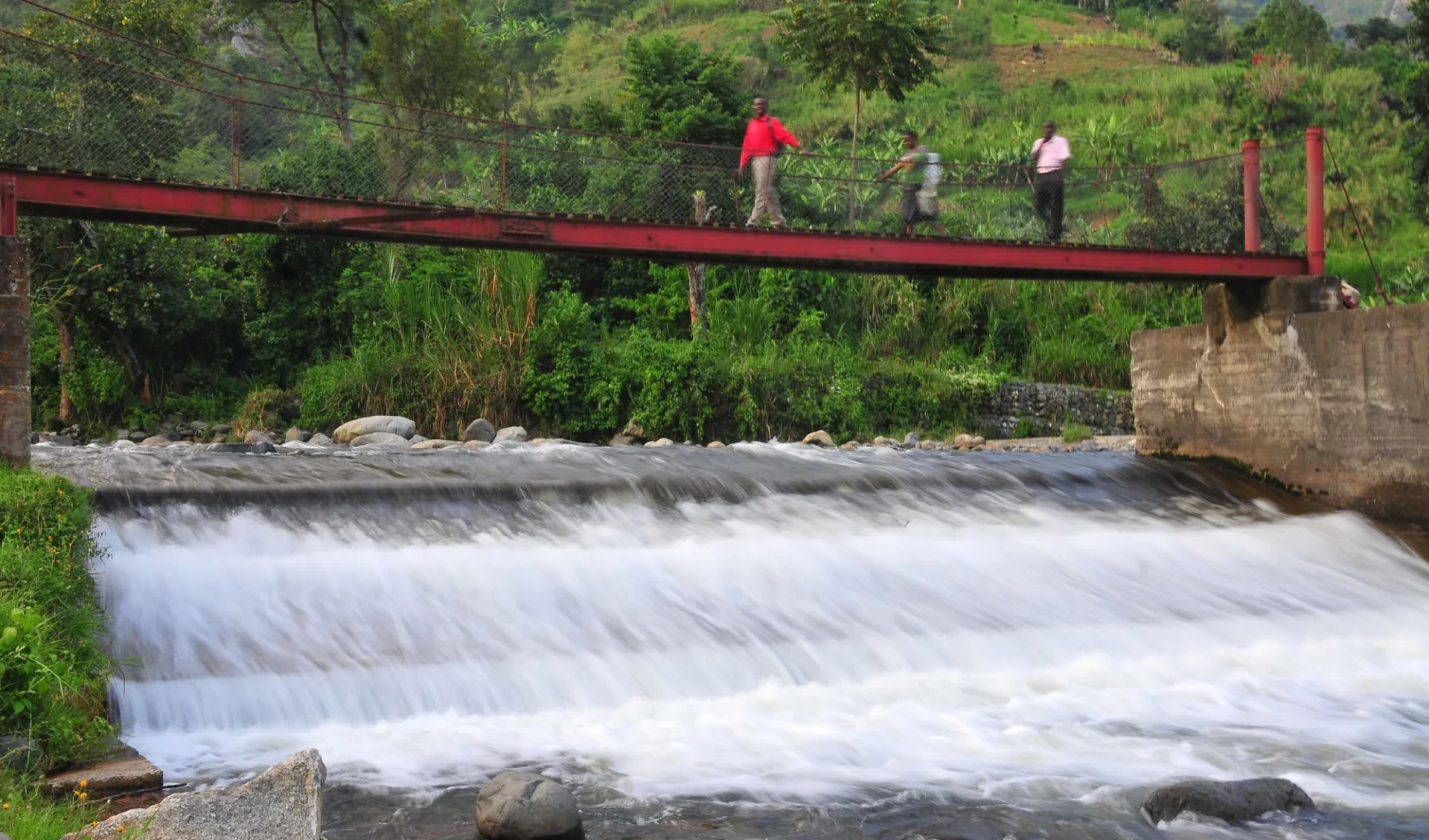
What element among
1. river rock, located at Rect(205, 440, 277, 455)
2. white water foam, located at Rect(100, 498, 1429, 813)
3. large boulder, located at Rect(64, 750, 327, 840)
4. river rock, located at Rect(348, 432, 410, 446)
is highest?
large boulder, located at Rect(64, 750, 327, 840)

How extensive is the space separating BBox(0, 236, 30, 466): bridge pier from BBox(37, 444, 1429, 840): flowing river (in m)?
0.81

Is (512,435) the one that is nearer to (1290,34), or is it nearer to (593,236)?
(593,236)

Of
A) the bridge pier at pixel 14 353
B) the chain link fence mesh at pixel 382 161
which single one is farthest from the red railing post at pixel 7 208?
the chain link fence mesh at pixel 382 161

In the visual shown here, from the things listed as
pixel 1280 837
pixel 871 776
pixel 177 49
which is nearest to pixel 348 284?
pixel 177 49

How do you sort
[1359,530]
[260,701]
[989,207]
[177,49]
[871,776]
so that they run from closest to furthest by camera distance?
[871,776]
[260,701]
[1359,530]
[989,207]
[177,49]

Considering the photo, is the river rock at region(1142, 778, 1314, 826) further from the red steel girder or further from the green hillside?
the green hillside

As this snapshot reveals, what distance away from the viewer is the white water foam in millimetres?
7883

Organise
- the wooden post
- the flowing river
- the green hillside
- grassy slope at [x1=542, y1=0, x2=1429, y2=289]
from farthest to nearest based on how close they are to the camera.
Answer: grassy slope at [x1=542, y1=0, x2=1429, y2=289]
the wooden post
the green hillside
the flowing river

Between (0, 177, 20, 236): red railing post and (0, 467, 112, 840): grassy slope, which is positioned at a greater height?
(0, 177, 20, 236): red railing post

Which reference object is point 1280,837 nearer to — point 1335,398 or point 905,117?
point 1335,398

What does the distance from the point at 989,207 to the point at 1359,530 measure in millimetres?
8950

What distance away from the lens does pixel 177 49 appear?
29.3 meters

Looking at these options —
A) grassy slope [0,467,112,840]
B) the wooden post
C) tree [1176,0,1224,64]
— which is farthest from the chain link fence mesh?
tree [1176,0,1224,64]

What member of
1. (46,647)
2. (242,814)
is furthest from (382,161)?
(242,814)
